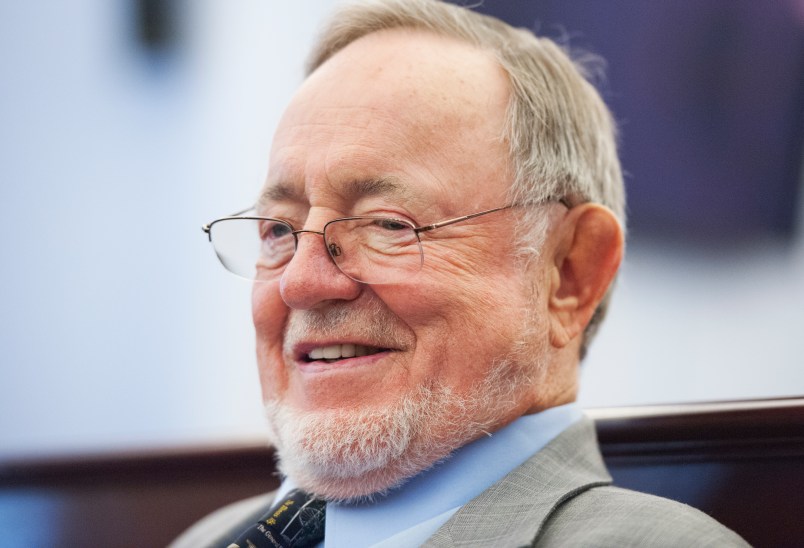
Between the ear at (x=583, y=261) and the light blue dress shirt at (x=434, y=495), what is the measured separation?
23 cm

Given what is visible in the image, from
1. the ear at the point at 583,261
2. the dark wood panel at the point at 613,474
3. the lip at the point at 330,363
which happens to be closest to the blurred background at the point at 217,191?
the dark wood panel at the point at 613,474

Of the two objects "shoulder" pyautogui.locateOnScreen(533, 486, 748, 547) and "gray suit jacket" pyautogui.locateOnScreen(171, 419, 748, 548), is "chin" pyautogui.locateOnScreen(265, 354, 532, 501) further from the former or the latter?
"shoulder" pyautogui.locateOnScreen(533, 486, 748, 547)

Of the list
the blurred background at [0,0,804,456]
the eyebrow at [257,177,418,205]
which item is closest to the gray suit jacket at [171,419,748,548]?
the eyebrow at [257,177,418,205]

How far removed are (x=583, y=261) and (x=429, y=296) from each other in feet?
1.28

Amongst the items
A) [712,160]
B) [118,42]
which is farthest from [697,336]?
[118,42]

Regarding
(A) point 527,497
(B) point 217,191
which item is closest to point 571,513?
(A) point 527,497

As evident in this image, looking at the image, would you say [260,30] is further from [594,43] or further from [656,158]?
[656,158]

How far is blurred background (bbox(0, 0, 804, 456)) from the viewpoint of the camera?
2490mm

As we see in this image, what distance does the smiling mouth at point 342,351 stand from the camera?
147 centimetres

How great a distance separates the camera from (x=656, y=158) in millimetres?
2592

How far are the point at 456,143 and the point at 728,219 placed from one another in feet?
4.61

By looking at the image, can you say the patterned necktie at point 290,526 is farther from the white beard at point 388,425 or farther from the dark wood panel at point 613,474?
the dark wood panel at point 613,474

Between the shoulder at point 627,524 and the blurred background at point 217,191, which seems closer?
the shoulder at point 627,524

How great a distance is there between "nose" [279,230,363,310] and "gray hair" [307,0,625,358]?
0.35 m
